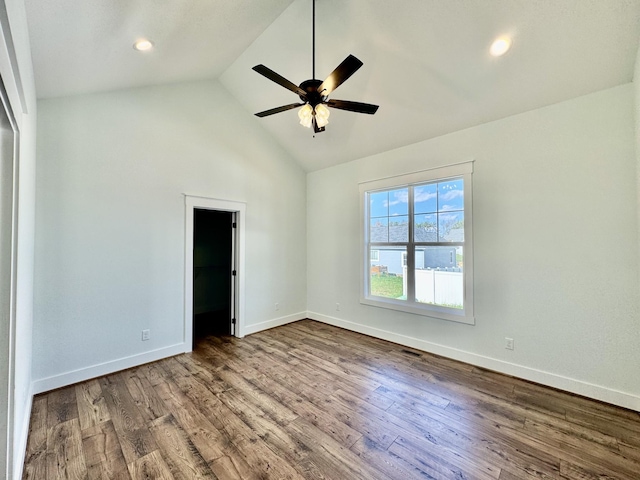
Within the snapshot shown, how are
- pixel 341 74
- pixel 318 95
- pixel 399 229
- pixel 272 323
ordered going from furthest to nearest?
pixel 272 323 < pixel 399 229 < pixel 318 95 < pixel 341 74

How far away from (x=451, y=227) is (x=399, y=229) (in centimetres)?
77

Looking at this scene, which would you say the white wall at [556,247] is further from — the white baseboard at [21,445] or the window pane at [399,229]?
the white baseboard at [21,445]

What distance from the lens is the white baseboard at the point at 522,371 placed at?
2.51 m

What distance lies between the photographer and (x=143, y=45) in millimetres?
2490

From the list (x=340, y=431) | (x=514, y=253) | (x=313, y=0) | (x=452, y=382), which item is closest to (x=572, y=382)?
(x=452, y=382)

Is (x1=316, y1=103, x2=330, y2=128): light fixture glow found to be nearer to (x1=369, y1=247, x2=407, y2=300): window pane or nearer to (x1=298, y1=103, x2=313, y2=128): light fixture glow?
(x1=298, y1=103, x2=313, y2=128): light fixture glow

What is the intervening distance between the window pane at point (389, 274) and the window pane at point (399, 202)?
1.84 feet

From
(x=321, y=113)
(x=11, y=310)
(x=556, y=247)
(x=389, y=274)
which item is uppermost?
(x=321, y=113)

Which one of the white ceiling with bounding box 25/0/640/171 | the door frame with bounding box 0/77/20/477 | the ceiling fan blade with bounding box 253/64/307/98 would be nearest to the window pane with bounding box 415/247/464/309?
the white ceiling with bounding box 25/0/640/171

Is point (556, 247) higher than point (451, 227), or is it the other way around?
point (451, 227)

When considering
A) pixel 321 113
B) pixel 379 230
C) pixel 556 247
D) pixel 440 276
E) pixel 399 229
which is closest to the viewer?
pixel 321 113

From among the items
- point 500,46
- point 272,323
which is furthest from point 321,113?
point 272,323

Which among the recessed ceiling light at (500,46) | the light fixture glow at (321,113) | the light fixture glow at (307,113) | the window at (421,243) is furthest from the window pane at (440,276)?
the light fixture glow at (307,113)

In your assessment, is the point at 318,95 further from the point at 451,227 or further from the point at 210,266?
the point at 210,266
